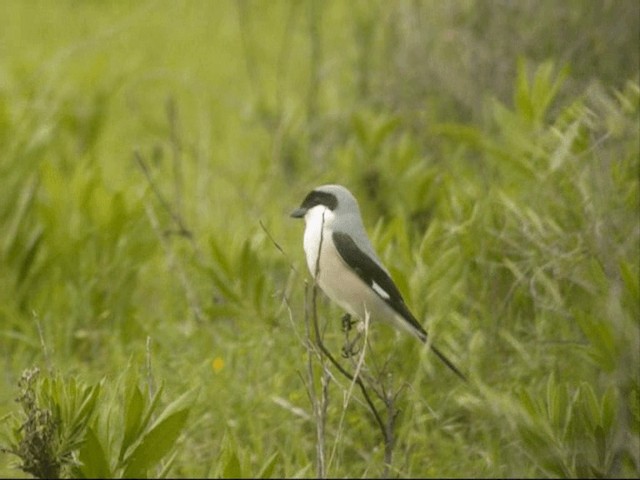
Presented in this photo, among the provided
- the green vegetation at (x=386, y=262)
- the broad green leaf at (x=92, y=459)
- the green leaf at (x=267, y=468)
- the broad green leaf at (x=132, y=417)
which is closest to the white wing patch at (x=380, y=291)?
the green vegetation at (x=386, y=262)

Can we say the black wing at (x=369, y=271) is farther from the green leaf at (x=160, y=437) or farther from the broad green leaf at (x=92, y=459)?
the broad green leaf at (x=92, y=459)

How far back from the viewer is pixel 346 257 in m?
3.09

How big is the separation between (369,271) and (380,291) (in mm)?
93

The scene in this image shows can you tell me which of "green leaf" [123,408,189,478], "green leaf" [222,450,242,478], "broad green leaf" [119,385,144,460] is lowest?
"green leaf" [222,450,242,478]

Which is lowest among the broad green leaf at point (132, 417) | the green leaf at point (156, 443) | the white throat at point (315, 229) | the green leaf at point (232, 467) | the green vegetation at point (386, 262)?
the green vegetation at point (386, 262)

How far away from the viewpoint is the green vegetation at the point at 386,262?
9.86ft

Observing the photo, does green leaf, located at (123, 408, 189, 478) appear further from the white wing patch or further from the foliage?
the white wing patch

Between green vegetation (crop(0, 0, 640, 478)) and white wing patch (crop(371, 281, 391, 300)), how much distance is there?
0.51ft

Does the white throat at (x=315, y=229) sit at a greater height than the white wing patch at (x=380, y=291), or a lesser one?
greater

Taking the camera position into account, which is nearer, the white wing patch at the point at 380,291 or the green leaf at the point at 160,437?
the green leaf at the point at 160,437

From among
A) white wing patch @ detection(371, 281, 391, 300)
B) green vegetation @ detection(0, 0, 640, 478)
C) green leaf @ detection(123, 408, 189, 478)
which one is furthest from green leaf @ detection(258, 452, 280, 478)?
white wing patch @ detection(371, 281, 391, 300)

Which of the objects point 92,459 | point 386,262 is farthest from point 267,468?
point 386,262

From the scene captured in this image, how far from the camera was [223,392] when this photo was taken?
158 inches

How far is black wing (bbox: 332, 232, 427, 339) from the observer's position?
3.07 metres
